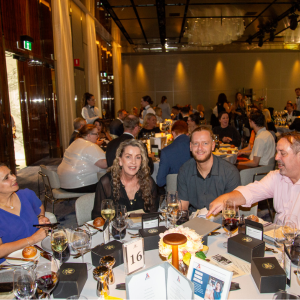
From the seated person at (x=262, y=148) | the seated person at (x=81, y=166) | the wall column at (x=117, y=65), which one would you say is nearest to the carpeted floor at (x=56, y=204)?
the seated person at (x=81, y=166)

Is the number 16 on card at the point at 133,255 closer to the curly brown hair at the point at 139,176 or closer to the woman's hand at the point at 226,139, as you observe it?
the curly brown hair at the point at 139,176

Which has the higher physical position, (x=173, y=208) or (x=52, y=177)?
(x=173, y=208)

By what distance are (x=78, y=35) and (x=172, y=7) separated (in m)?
3.46

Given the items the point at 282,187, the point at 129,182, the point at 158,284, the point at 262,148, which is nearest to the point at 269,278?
the point at 158,284

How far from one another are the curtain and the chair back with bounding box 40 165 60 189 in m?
3.78

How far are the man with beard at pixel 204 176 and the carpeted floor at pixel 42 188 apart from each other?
195 cm

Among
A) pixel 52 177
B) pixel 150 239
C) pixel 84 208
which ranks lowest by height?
pixel 52 177

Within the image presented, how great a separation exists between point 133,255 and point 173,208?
2.11 ft

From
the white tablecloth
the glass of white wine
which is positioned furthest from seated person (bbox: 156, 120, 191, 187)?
the white tablecloth

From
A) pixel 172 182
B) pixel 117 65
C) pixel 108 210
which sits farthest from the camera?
pixel 117 65

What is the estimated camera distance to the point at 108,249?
1599 mm

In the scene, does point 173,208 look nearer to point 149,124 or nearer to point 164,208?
point 164,208

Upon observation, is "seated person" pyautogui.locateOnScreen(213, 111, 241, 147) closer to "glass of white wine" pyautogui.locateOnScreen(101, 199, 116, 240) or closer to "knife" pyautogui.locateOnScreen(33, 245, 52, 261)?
"glass of white wine" pyautogui.locateOnScreen(101, 199, 116, 240)

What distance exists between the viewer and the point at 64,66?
7691 millimetres
